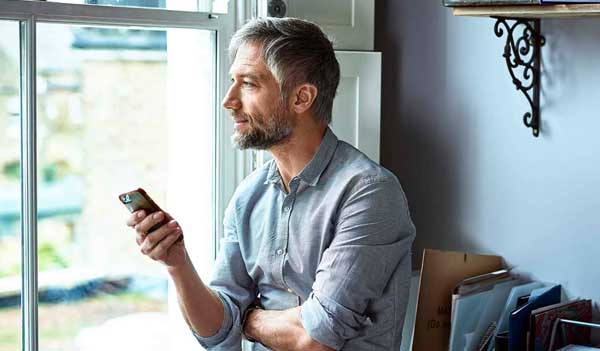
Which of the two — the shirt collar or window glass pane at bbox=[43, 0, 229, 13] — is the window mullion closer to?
window glass pane at bbox=[43, 0, 229, 13]

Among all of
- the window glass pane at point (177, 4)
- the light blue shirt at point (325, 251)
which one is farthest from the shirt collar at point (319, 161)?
the window glass pane at point (177, 4)

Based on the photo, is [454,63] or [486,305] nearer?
[486,305]

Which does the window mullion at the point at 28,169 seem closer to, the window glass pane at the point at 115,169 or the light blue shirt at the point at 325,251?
the window glass pane at the point at 115,169

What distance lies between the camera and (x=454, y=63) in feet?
9.02

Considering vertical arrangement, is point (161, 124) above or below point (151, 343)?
above

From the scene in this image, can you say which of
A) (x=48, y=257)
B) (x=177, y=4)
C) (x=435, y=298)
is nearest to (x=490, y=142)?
(x=435, y=298)

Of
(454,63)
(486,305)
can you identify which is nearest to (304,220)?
(486,305)

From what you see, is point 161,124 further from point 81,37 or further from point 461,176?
point 461,176

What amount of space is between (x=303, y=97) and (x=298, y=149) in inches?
4.7

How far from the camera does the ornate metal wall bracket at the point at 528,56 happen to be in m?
2.51

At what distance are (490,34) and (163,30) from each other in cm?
86

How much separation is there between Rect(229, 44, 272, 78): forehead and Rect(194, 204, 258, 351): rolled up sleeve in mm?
344

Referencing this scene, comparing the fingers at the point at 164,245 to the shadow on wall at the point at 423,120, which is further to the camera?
the shadow on wall at the point at 423,120

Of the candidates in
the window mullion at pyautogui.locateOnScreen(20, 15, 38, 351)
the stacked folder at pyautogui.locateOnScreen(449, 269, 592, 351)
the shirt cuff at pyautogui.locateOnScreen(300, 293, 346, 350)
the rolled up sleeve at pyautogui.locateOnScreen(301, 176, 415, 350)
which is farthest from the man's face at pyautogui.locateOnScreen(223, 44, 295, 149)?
the stacked folder at pyautogui.locateOnScreen(449, 269, 592, 351)
